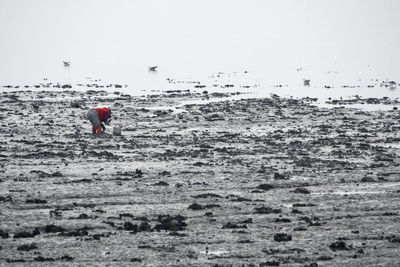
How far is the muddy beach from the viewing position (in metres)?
24.3

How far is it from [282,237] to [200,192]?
903 cm

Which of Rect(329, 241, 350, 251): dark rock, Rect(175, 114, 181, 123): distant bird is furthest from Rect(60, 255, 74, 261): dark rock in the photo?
Rect(175, 114, 181, 123): distant bird

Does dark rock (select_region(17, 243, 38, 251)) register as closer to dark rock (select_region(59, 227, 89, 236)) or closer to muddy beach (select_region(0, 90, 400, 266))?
muddy beach (select_region(0, 90, 400, 266))

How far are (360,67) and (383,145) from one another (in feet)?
354

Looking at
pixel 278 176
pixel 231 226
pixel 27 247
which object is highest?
pixel 278 176

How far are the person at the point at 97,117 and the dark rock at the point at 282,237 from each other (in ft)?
105

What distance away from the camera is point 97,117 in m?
56.0

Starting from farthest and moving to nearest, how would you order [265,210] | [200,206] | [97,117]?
[97,117]
[200,206]
[265,210]

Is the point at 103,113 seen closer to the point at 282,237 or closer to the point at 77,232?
the point at 77,232

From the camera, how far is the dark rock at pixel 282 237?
84.0 feet

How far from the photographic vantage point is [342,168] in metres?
40.7

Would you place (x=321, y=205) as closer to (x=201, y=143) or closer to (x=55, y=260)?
(x=55, y=260)

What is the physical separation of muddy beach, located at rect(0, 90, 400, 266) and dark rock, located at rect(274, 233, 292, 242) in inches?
3.2

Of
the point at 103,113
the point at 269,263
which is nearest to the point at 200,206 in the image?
the point at 269,263
